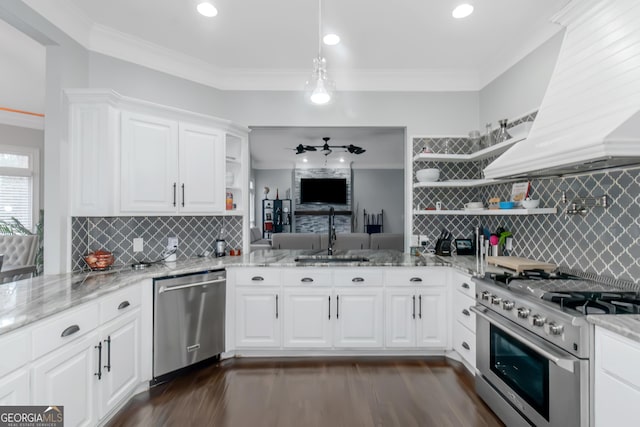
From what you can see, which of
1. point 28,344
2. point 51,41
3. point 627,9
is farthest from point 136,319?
point 627,9

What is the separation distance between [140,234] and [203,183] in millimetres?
787

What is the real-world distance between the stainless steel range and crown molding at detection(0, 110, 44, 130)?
6579 mm

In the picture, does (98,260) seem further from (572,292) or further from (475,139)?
(475,139)

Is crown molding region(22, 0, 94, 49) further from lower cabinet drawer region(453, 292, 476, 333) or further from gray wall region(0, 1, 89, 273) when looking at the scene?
lower cabinet drawer region(453, 292, 476, 333)

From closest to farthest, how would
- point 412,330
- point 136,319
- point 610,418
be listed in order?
point 610,418
point 136,319
point 412,330

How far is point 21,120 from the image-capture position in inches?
190

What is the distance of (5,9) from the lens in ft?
6.67

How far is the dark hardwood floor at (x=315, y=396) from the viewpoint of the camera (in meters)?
2.06

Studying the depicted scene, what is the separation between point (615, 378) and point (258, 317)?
2.47 m

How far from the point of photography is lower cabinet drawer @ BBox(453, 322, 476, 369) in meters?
2.53

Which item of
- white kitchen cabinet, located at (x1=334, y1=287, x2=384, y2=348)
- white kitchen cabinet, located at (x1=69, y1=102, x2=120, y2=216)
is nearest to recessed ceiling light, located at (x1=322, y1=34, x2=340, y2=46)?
white kitchen cabinet, located at (x1=69, y1=102, x2=120, y2=216)

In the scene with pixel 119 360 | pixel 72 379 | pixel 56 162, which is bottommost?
pixel 119 360

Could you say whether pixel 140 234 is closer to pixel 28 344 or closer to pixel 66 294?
pixel 66 294

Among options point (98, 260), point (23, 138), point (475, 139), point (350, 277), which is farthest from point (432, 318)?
point (23, 138)
